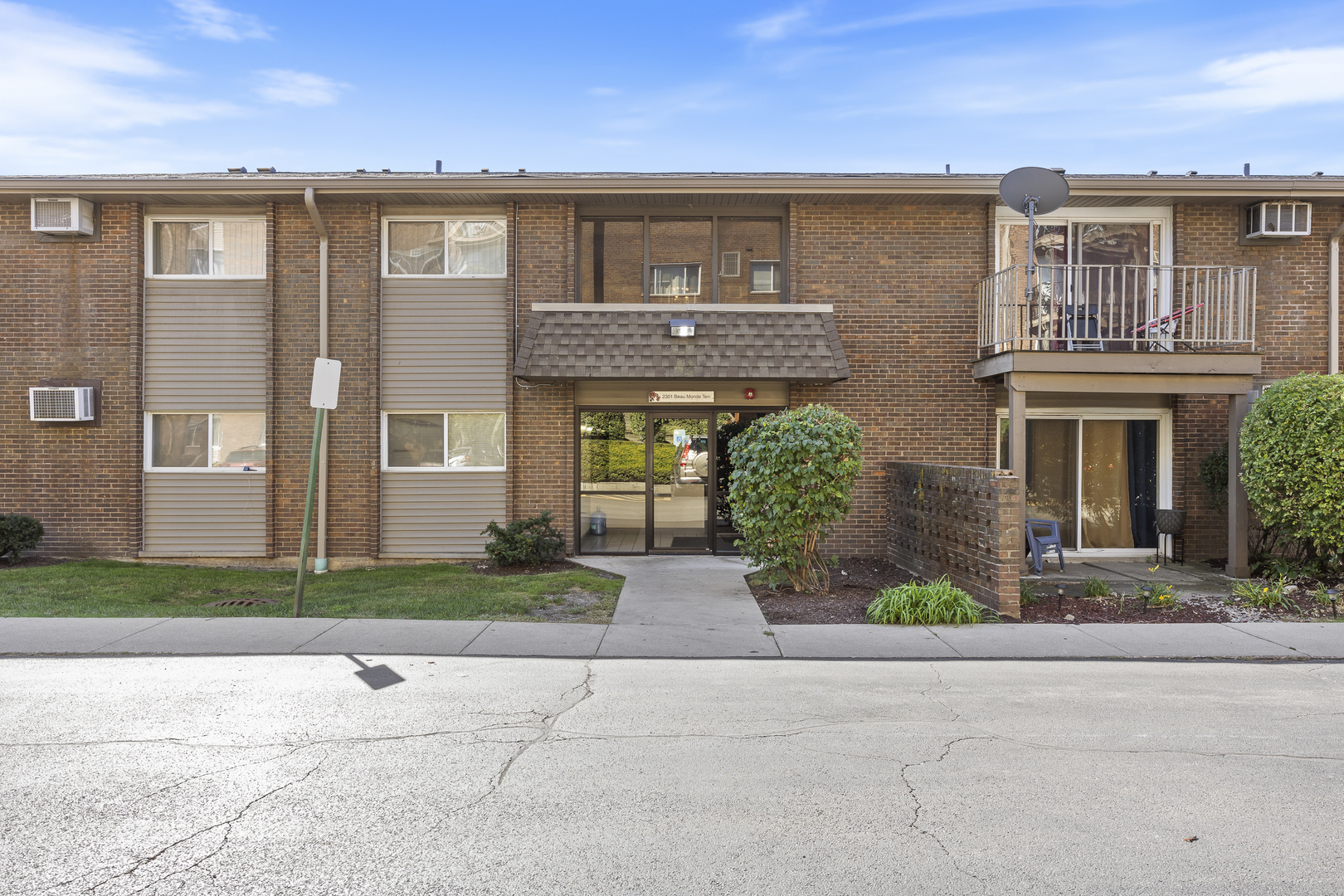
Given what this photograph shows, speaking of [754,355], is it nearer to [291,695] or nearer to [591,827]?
[291,695]

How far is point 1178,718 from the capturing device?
5.17m

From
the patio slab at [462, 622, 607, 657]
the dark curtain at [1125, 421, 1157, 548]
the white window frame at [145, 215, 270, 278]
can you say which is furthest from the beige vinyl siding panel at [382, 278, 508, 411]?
the dark curtain at [1125, 421, 1157, 548]

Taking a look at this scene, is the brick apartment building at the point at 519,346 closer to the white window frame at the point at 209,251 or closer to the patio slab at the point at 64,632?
the white window frame at the point at 209,251

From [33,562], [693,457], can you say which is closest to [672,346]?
[693,457]

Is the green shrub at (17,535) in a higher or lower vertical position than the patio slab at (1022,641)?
higher

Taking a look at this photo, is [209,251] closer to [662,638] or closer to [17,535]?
[17,535]

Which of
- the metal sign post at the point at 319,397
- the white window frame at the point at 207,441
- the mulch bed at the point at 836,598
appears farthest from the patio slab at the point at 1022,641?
the white window frame at the point at 207,441

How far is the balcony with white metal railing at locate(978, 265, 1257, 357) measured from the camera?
1041 centimetres

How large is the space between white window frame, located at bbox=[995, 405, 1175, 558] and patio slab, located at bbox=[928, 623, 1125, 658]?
4945mm

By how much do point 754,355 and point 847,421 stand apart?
2.26m

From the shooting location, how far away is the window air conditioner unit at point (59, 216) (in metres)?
11.3

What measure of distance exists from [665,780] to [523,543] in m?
7.01

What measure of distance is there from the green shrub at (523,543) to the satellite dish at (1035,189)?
7570 millimetres

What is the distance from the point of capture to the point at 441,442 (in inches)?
471
